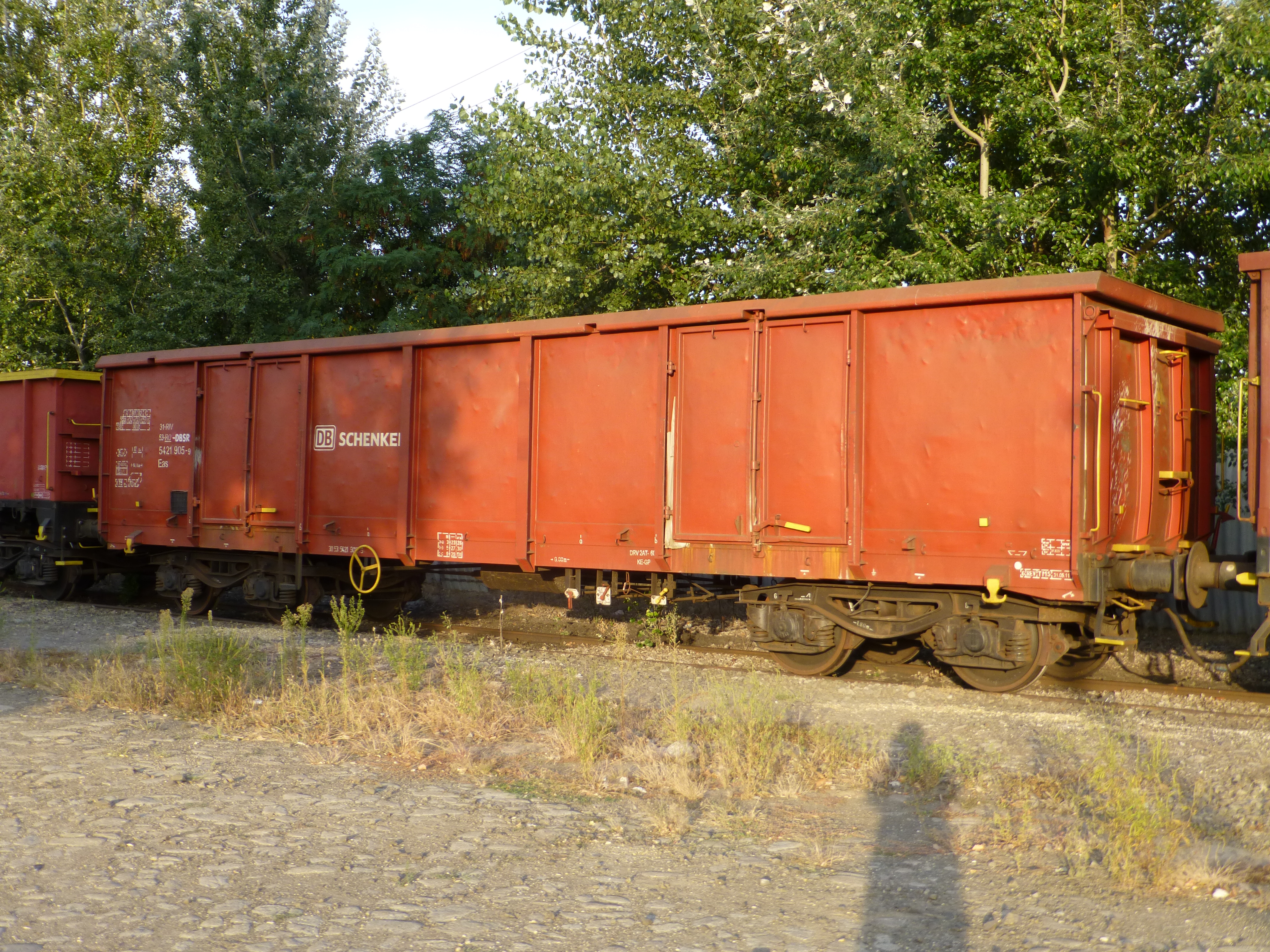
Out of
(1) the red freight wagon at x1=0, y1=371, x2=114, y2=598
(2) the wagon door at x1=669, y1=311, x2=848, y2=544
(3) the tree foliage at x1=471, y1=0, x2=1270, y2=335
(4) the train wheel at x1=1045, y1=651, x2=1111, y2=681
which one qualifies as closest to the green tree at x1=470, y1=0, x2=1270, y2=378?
(3) the tree foliage at x1=471, y1=0, x2=1270, y2=335

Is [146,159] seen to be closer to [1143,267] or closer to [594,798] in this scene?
[1143,267]

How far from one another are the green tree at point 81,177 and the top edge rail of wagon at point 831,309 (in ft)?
34.8

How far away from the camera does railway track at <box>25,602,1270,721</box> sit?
28.2 feet

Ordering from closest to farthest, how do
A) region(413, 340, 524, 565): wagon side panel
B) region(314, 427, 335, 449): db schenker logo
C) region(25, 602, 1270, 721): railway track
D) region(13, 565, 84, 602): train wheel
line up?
region(25, 602, 1270, 721): railway track, region(413, 340, 524, 565): wagon side panel, region(314, 427, 335, 449): db schenker logo, region(13, 565, 84, 602): train wheel

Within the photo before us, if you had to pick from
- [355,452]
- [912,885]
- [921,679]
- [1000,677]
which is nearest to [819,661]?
[921,679]

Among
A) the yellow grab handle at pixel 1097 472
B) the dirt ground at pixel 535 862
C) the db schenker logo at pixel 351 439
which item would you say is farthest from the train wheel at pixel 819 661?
the db schenker logo at pixel 351 439

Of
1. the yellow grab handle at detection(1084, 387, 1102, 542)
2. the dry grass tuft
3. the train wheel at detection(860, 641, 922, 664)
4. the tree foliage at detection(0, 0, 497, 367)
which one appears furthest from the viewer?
the tree foliage at detection(0, 0, 497, 367)

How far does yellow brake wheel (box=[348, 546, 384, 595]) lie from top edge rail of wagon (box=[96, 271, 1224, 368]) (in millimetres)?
2331

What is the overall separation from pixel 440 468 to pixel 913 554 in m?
5.24

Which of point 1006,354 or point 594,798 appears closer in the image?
point 594,798

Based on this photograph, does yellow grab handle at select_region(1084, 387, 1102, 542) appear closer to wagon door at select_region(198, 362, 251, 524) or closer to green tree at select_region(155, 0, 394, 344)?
wagon door at select_region(198, 362, 251, 524)

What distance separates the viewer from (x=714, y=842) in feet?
16.6

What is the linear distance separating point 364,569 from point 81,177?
1464 centimetres

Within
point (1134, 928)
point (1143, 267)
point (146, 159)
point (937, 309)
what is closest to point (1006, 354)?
point (937, 309)
